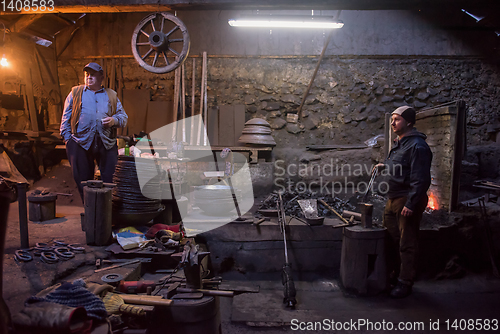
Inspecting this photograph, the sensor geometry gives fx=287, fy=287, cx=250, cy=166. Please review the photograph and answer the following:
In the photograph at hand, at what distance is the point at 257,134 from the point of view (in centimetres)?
659

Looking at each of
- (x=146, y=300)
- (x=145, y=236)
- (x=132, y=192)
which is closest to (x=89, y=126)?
(x=132, y=192)

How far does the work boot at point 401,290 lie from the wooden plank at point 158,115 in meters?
6.00

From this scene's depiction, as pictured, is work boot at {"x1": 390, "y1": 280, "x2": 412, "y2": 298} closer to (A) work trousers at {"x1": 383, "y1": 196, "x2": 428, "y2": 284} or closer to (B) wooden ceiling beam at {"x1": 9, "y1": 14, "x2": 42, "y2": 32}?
(A) work trousers at {"x1": 383, "y1": 196, "x2": 428, "y2": 284}

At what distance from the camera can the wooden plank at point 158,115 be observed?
7.34 metres

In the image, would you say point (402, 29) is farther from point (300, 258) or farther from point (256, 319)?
point (256, 319)

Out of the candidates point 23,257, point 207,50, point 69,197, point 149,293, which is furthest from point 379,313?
point 207,50

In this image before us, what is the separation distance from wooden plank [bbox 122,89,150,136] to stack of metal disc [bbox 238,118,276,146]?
107 inches

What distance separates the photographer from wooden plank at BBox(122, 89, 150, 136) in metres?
7.38

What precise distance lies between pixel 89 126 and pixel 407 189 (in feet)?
13.5

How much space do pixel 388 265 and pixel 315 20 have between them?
495cm

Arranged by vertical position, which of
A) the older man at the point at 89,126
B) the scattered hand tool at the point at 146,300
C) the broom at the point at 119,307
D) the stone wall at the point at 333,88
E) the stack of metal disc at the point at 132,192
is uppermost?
the stone wall at the point at 333,88

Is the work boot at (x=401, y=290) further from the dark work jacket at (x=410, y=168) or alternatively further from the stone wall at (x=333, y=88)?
the stone wall at (x=333, y=88)

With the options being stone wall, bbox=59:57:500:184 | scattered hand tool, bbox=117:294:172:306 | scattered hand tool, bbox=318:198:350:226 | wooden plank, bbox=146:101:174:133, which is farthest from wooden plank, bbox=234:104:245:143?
scattered hand tool, bbox=117:294:172:306

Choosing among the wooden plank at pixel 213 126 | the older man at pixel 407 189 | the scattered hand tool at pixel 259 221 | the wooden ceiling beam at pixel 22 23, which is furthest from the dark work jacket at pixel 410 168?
the wooden ceiling beam at pixel 22 23
